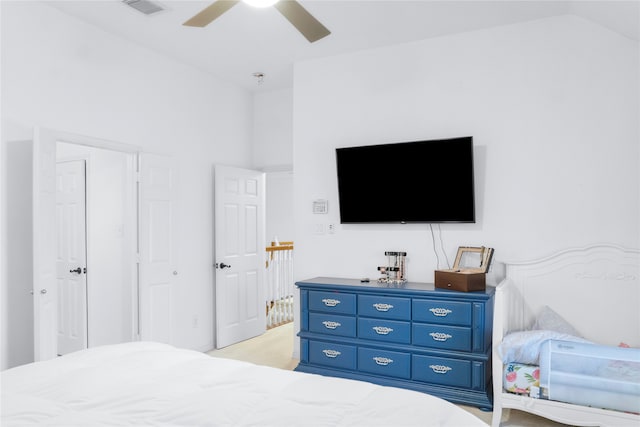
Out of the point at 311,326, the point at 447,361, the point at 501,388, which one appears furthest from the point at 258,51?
the point at 501,388

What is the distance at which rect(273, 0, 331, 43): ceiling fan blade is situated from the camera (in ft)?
6.75


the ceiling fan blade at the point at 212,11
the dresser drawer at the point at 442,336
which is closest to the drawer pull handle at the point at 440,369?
the dresser drawer at the point at 442,336

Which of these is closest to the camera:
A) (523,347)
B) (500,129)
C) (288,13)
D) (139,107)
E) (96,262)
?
(288,13)

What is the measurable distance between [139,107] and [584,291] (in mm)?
3901

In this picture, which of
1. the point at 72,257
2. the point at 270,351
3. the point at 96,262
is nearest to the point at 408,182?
the point at 270,351

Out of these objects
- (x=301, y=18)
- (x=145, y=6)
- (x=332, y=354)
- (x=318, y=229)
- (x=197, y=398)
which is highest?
(x=145, y=6)

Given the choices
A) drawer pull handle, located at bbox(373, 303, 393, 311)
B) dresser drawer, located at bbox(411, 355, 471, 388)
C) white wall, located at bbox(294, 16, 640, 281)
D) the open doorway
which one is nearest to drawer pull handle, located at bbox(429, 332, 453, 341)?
dresser drawer, located at bbox(411, 355, 471, 388)

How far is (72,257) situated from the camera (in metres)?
4.47

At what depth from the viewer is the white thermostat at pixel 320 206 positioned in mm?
4270

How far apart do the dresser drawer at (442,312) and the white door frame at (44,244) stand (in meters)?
2.58

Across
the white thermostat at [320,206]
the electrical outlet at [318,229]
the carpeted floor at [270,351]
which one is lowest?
the carpeted floor at [270,351]

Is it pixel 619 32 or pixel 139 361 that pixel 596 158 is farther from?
pixel 139 361

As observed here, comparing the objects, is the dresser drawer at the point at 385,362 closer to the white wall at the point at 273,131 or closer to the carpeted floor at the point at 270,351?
the carpeted floor at the point at 270,351

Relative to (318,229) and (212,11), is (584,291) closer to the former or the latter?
(318,229)
